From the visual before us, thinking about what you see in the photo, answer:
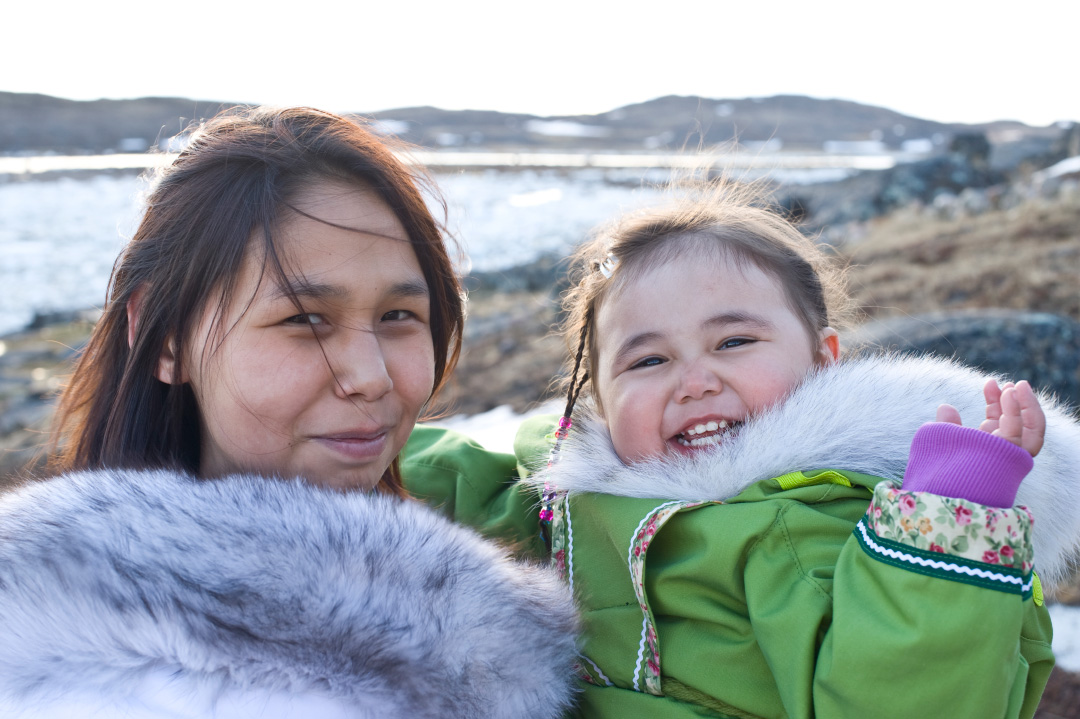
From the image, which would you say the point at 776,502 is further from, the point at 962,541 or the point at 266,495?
the point at 266,495

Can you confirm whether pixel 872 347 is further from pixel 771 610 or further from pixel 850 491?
pixel 771 610

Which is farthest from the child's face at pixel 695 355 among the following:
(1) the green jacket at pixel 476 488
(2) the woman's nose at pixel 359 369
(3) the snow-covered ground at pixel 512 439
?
(3) the snow-covered ground at pixel 512 439

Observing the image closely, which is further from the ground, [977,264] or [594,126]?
[594,126]

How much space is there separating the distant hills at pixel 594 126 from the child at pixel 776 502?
18205mm

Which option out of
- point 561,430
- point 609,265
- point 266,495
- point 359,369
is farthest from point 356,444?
point 609,265

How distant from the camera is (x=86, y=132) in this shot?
23.5m

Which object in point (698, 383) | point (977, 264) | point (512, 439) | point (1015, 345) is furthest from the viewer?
point (977, 264)

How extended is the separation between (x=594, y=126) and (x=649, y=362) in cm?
3662

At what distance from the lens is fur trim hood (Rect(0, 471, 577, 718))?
2.50ft

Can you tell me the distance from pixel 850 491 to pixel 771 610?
26 cm

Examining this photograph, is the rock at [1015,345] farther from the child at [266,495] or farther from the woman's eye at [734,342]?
the child at [266,495]

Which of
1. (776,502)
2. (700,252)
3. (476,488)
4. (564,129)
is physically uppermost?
(564,129)

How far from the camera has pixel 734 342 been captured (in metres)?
1.49

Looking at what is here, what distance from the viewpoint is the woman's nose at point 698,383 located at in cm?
142
